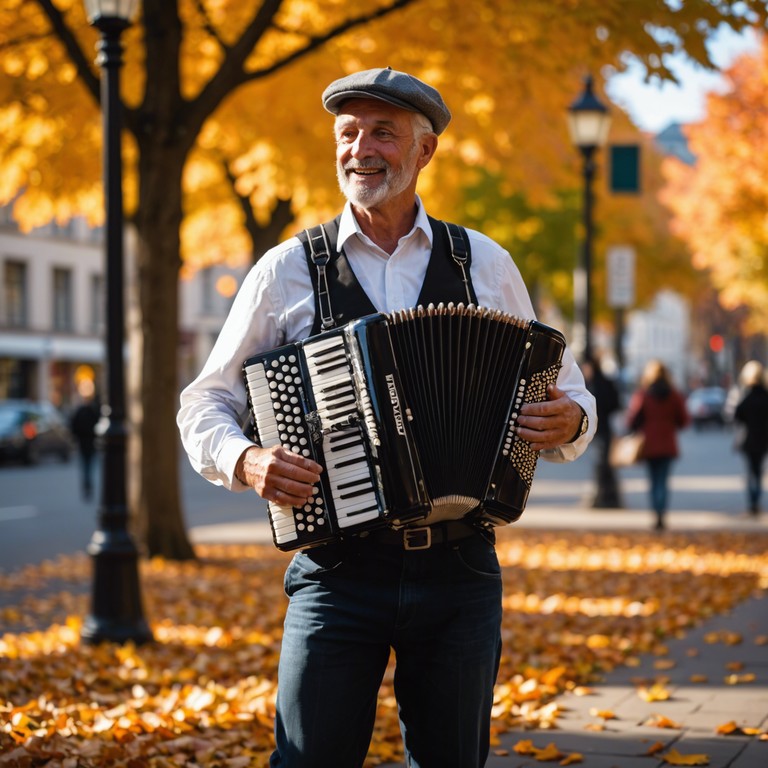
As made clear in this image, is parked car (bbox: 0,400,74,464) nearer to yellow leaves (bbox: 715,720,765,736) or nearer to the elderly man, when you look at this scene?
yellow leaves (bbox: 715,720,765,736)

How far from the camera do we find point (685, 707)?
6.45 metres

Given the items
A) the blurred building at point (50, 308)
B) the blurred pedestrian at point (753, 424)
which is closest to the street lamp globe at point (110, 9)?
the blurred pedestrian at point (753, 424)

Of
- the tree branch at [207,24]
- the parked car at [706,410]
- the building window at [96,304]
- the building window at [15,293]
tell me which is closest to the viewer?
the tree branch at [207,24]

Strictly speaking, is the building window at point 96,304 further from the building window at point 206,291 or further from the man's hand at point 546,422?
the man's hand at point 546,422

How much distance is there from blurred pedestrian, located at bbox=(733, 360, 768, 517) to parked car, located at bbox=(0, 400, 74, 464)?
1769cm

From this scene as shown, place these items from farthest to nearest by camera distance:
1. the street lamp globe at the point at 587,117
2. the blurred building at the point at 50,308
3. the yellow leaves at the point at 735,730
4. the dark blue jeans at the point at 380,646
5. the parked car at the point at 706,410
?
the parked car at the point at 706,410
the blurred building at the point at 50,308
the street lamp globe at the point at 587,117
the yellow leaves at the point at 735,730
the dark blue jeans at the point at 380,646

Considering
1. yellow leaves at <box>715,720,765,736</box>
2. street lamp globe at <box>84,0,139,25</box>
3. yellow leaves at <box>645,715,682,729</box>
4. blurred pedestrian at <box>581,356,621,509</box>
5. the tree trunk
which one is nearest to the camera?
yellow leaves at <box>715,720,765,736</box>

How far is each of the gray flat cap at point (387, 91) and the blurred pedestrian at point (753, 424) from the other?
13861mm

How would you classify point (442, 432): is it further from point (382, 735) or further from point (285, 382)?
point (382, 735)

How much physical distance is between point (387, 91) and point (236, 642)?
5425 mm

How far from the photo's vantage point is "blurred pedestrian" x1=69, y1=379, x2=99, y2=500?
69.2 ft

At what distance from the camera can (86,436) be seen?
21484mm

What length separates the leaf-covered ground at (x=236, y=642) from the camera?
222 inches

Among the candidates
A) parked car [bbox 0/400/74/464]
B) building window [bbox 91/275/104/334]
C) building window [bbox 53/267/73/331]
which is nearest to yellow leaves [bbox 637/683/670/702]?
parked car [bbox 0/400/74/464]
